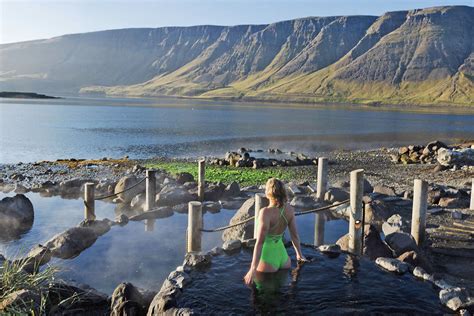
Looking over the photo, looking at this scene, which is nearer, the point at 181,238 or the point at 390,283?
the point at 390,283

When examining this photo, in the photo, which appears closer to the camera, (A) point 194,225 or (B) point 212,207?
(A) point 194,225

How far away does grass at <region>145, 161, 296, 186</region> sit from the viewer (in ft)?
97.7

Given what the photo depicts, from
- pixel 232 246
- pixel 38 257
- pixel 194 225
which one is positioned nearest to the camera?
pixel 232 246

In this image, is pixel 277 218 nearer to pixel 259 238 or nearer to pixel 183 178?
pixel 259 238

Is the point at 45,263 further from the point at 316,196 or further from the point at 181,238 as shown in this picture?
the point at 316,196

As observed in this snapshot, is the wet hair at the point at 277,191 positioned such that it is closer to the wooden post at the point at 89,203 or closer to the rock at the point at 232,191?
the wooden post at the point at 89,203

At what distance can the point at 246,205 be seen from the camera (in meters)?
17.7

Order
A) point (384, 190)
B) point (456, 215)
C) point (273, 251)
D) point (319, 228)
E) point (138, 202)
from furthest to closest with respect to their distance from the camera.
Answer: point (384, 190), point (138, 202), point (319, 228), point (456, 215), point (273, 251)

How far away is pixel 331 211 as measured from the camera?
2103 centimetres

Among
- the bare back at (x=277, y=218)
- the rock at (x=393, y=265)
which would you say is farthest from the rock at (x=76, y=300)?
the rock at (x=393, y=265)

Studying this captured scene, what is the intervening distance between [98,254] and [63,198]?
11.1 m

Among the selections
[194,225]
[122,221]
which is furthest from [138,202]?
[194,225]

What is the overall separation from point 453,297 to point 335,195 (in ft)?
38.3

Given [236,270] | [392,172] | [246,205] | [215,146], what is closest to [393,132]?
[215,146]
